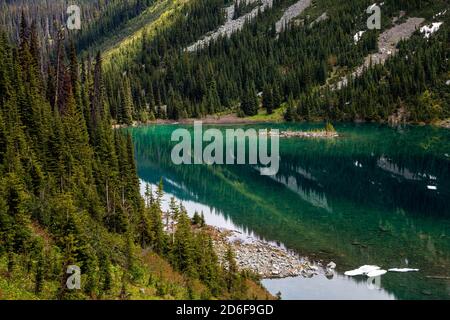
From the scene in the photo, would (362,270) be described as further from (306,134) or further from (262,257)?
(306,134)

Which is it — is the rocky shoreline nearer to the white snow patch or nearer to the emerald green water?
the emerald green water

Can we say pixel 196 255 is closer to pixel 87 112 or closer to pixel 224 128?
pixel 87 112

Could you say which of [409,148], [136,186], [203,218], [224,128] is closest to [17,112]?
A: [136,186]

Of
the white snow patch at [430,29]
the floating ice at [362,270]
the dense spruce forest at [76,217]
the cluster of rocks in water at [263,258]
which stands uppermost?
the white snow patch at [430,29]

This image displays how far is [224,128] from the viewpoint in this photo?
17000cm

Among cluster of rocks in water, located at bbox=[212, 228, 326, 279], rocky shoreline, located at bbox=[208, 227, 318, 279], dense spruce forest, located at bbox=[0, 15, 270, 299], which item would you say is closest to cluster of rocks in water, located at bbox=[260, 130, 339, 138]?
dense spruce forest, located at bbox=[0, 15, 270, 299]

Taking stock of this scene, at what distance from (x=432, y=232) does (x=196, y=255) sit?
2774 cm

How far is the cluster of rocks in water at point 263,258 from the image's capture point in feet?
140

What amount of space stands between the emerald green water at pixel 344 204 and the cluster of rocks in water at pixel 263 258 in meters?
1.48

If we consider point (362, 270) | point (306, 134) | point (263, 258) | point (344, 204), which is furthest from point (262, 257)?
point (306, 134)

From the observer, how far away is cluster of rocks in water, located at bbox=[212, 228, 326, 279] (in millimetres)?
42656

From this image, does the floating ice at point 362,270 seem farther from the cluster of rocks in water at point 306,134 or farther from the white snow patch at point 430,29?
the white snow patch at point 430,29

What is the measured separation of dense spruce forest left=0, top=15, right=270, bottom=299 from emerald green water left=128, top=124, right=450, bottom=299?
783cm

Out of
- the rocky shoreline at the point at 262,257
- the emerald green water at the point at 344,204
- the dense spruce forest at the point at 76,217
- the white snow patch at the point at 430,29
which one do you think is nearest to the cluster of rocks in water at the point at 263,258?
the rocky shoreline at the point at 262,257
